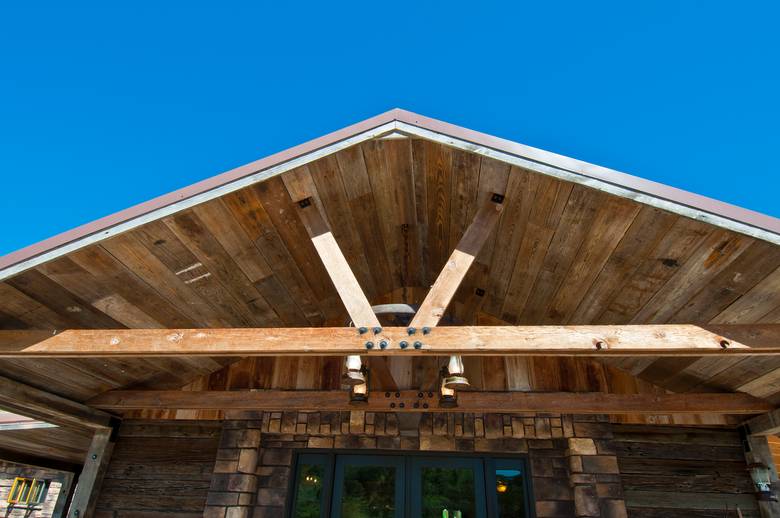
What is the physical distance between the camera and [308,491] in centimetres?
441

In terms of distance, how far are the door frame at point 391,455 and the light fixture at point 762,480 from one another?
1959 millimetres

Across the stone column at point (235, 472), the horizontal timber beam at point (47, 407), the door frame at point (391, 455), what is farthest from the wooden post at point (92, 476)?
the door frame at point (391, 455)

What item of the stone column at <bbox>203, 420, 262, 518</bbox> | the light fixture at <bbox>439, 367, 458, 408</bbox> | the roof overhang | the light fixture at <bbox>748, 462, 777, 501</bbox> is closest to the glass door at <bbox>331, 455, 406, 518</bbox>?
the stone column at <bbox>203, 420, 262, 518</bbox>

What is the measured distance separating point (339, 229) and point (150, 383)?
2619 mm

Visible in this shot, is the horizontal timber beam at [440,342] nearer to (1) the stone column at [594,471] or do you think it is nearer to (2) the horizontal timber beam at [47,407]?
(2) the horizontal timber beam at [47,407]

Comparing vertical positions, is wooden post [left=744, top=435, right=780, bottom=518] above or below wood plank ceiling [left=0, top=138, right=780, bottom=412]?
below

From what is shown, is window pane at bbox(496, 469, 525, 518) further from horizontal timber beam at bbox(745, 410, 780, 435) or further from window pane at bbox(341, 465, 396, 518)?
horizontal timber beam at bbox(745, 410, 780, 435)

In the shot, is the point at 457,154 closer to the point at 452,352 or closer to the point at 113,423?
the point at 452,352

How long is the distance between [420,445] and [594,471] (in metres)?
1.56

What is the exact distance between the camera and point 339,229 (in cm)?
375

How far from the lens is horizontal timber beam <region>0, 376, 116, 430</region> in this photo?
3.74 m

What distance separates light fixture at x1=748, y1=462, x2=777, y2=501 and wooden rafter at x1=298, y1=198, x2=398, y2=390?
3884 mm

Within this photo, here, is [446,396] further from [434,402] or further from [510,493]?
[510,493]

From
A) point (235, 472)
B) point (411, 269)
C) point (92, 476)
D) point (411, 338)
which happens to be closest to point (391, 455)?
point (235, 472)
